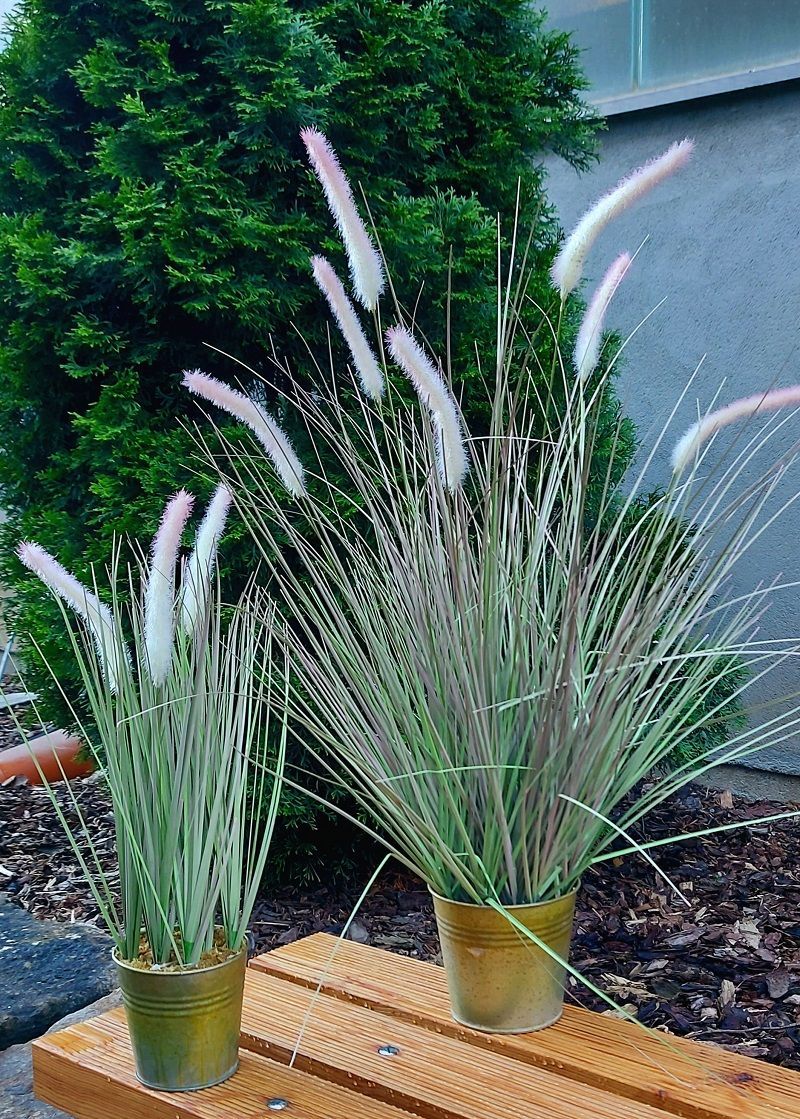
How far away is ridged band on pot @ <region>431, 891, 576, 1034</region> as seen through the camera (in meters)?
1.32

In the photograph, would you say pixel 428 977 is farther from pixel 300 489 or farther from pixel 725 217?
pixel 725 217

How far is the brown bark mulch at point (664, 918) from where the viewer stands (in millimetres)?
2182

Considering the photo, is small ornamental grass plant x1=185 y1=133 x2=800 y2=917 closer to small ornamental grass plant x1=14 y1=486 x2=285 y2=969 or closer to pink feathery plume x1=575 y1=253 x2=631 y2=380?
pink feathery plume x1=575 y1=253 x2=631 y2=380

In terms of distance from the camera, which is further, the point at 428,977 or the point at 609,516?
the point at 609,516

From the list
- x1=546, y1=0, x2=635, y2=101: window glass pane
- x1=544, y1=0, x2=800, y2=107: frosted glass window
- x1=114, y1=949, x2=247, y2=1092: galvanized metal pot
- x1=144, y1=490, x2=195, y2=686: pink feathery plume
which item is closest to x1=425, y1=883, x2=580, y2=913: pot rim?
x1=114, y1=949, x2=247, y2=1092: galvanized metal pot

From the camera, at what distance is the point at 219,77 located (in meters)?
2.60

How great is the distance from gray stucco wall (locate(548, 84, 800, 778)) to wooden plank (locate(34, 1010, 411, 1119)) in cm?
286

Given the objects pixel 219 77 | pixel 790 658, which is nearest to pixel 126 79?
pixel 219 77

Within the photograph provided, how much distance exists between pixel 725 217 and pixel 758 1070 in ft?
11.0

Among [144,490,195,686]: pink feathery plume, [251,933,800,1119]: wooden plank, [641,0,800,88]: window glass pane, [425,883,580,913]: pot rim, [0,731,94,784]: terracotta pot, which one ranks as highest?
[641,0,800,88]: window glass pane

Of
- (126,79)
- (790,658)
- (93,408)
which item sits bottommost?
(790,658)

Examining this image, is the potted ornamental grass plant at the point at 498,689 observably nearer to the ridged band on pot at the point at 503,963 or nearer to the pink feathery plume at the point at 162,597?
the ridged band on pot at the point at 503,963

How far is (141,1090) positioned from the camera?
1.25 metres

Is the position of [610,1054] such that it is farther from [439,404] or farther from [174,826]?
[439,404]
